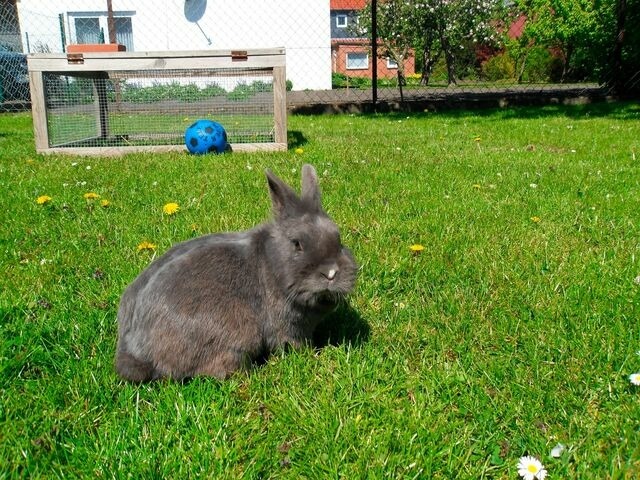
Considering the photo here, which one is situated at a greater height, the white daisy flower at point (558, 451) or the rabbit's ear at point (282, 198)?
the rabbit's ear at point (282, 198)

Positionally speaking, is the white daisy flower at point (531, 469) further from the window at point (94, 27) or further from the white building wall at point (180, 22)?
the window at point (94, 27)

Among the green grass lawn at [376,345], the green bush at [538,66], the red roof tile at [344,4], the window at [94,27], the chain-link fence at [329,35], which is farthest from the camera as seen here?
the red roof tile at [344,4]

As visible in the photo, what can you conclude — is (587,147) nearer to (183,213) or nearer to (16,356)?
(183,213)

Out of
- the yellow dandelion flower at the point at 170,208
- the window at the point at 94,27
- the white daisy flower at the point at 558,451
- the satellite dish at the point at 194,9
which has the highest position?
the satellite dish at the point at 194,9

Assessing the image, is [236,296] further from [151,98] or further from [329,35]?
[329,35]

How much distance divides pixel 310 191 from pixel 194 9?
18217 mm

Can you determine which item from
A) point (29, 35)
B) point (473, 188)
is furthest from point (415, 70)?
point (473, 188)

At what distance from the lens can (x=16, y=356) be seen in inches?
A: 87.6

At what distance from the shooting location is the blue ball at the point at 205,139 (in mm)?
6500

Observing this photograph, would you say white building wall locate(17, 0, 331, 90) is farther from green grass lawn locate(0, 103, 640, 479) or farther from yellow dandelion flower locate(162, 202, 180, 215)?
yellow dandelion flower locate(162, 202, 180, 215)

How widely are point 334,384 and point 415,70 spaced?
98.8 ft

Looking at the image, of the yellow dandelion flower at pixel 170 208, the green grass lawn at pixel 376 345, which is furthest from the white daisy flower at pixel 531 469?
the yellow dandelion flower at pixel 170 208

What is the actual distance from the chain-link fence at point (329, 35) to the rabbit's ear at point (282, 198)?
32.2 ft

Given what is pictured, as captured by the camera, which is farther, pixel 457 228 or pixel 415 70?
pixel 415 70
